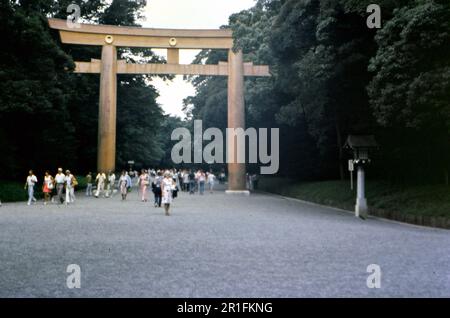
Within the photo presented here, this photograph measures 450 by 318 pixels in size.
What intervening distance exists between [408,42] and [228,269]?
9698 millimetres

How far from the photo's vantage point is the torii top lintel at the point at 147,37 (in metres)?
32.8

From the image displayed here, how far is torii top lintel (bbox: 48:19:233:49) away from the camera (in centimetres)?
3275

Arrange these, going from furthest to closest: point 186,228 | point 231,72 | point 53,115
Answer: point 231,72, point 53,115, point 186,228

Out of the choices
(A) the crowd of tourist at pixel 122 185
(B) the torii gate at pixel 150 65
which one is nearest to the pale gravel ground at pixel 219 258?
(A) the crowd of tourist at pixel 122 185

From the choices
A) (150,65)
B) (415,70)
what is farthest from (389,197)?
(150,65)

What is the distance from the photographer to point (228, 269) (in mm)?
7801

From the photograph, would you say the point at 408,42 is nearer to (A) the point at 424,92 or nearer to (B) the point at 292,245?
(A) the point at 424,92

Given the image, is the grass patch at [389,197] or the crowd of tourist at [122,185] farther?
the crowd of tourist at [122,185]

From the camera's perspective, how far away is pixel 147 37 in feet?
108

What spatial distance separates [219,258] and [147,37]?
85.7ft

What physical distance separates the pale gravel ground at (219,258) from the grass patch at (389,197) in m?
1.21

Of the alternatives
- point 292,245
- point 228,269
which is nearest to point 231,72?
point 292,245

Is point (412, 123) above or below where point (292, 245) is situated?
above

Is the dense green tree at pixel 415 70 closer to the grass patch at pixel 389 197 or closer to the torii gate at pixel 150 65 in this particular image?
the grass patch at pixel 389 197
